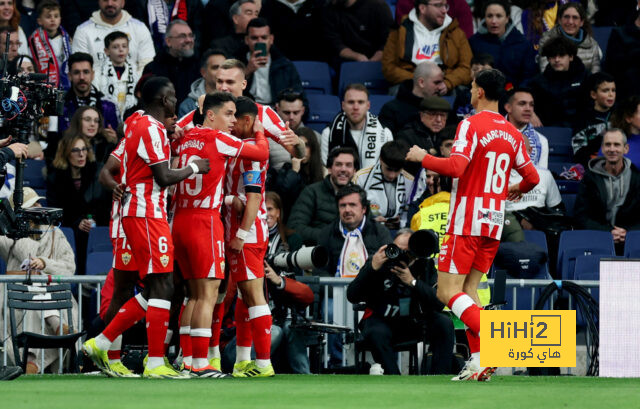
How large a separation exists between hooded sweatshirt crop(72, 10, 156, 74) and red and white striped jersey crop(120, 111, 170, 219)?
6.03 meters

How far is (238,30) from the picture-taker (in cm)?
1515

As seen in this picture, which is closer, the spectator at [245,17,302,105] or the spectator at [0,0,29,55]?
the spectator at [245,17,302,105]

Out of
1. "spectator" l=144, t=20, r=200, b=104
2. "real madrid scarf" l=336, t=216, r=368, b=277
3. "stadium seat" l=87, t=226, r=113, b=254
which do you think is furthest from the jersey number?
"spectator" l=144, t=20, r=200, b=104

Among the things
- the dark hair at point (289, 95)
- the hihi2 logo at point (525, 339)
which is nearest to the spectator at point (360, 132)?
the dark hair at point (289, 95)

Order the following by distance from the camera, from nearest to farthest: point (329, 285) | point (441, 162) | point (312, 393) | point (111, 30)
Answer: point (312, 393) < point (441, 162) < point (329, 285) < point (111, 30)

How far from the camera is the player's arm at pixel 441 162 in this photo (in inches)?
353

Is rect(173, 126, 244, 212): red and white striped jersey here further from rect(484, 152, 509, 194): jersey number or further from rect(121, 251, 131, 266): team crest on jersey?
rect(484, 152, 509, 194): jersey number

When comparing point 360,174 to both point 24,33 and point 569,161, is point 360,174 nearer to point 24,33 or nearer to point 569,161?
point 569,161

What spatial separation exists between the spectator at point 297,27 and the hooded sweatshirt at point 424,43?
138 centimetres

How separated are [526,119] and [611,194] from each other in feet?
4.07

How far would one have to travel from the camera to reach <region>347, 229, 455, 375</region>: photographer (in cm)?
1035

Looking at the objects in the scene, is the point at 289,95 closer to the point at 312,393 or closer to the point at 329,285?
the point at 329,285

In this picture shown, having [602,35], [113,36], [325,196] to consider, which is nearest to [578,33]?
[602,35]

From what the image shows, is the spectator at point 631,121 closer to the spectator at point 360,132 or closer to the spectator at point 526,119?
the spectator at point 526,119
